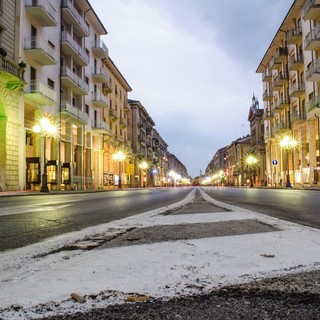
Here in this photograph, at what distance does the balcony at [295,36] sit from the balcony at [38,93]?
82.4 feet

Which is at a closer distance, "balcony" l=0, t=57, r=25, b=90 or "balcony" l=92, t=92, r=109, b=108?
"balcony" l=0, t=57, r=25, b=90

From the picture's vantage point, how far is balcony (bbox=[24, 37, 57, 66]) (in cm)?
2538

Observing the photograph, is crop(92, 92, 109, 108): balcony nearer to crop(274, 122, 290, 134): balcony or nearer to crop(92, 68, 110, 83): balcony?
crop(92, 68, 110, 83): balcony

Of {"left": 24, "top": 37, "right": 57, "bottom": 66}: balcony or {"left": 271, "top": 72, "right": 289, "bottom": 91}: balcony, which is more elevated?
{"left": 271, "top": 72, "right": 289, "bottom": 91}: balcony

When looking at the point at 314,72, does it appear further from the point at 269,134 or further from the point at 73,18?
the point at 269,134

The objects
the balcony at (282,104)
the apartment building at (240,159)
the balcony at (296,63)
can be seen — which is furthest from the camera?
the apartment building at (240,159)

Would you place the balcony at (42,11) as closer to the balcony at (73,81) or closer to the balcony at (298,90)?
the balcony at (73,81)

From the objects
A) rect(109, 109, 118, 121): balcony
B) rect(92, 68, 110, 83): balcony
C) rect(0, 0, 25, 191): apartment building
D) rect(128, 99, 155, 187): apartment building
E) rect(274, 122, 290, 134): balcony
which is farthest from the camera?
rect(128, 99, 155, 187): apartment building

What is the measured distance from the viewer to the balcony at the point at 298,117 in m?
36.8

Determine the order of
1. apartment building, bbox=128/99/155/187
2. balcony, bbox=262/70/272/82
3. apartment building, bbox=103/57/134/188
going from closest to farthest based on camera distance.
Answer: apartment building, bbox=103/57/134/188 < balcony, bbox=262/70/272/82 < apartment building, bbox=128/99/155/187

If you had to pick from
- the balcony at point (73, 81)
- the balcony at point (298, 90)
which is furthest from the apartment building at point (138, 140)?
the balcony at point (298, 90)

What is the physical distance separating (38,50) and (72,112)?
7732mm

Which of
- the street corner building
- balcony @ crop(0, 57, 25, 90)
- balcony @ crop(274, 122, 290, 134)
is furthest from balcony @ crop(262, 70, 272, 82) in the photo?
balcony @ crop(0, 57, 25, 90)

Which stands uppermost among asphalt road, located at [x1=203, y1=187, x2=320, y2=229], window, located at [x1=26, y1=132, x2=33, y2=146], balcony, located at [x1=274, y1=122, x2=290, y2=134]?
balcony, located at [x1=274, y1=122, x2=290, y2=134]
